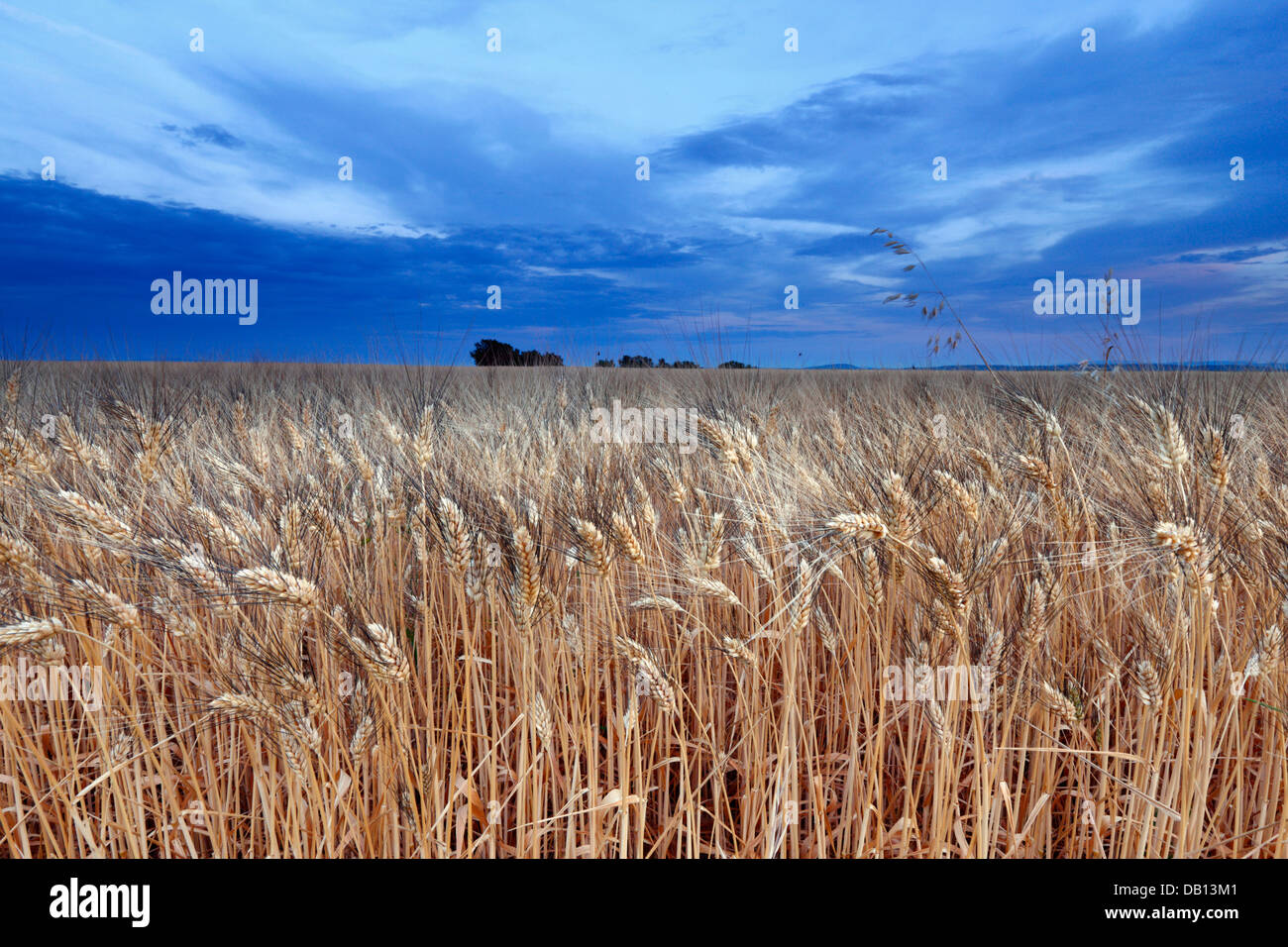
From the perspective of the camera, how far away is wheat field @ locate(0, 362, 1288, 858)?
1.43 m

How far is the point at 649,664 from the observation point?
4.73 feet

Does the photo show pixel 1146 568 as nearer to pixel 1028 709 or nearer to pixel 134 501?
pixel 1028 709

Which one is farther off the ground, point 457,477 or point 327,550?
point 457,477

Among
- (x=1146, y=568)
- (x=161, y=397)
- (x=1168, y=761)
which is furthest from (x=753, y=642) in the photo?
(x=161, y=397)

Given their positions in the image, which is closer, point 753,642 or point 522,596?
point 522,596

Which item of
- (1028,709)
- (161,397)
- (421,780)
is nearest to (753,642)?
(1028,709)

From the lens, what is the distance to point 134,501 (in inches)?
84.3

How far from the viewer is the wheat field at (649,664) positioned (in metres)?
1.43

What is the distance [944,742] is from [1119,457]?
166cm

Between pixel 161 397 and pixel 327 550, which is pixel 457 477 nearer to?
pixel 327 550

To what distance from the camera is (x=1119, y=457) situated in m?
2.44
